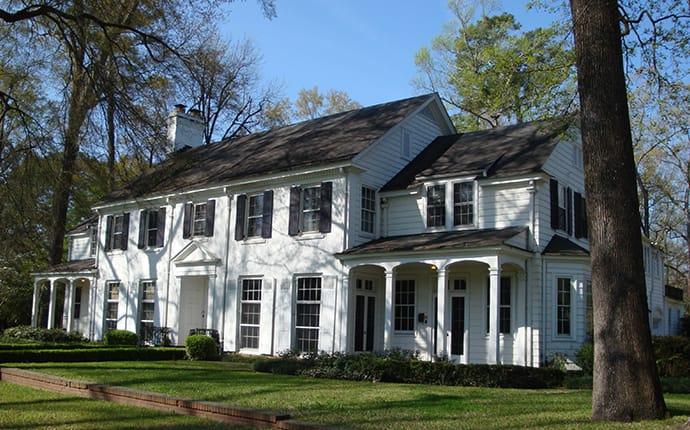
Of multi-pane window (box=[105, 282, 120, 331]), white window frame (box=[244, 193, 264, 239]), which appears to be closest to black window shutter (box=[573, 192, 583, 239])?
white window frame (box=[244, 193, 264, 239])

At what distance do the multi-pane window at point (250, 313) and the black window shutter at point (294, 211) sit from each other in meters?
2.47

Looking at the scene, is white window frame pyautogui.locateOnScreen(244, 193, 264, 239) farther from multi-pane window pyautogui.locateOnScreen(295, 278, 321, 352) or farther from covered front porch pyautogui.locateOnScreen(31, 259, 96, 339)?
covered front porch pyautogui.locateOnScreen(31, 259, 96, 339)

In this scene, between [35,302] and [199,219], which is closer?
[199,219]

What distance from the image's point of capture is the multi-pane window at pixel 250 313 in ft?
77.8

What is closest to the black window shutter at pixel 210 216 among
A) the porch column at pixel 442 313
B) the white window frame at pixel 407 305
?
the white window frame at pixel 407 305

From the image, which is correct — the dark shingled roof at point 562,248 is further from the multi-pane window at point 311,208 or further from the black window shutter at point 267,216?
the black window shutter at point 267,216

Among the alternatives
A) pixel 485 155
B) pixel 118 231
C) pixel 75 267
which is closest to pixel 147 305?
pixel 118 231

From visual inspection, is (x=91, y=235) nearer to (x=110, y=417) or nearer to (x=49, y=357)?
(x=49, y=357)

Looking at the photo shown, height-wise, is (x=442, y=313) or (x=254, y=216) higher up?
(x=254, y=216)

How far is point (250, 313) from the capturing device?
78.9ft

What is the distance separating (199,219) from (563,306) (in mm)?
14134

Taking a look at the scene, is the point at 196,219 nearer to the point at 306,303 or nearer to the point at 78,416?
the point at 306,303

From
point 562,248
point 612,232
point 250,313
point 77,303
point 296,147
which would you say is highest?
point 296,147

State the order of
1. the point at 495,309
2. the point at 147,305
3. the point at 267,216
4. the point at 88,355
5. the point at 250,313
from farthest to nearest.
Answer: the point at 147,305, the point at 250,313, the point at 267,216, the point at 88,355, the point at 495,309
